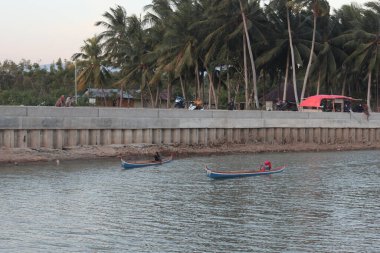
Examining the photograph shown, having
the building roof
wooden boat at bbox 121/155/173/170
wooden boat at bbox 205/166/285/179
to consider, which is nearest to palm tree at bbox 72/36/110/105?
the building roof

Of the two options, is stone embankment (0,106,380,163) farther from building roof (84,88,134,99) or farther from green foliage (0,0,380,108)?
building roof (84,88,134,99)

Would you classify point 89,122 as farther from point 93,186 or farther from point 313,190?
point 313,190

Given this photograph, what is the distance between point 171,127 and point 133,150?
140 inches

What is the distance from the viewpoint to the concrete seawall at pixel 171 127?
3756 centimetres

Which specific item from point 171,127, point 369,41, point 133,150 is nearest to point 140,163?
point 133,150

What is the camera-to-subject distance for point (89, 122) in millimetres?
39719

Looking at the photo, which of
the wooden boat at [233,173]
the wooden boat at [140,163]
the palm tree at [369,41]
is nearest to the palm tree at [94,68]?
the palm tree at [369,41]

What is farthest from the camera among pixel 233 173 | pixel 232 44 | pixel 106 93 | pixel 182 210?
pixel 106 93

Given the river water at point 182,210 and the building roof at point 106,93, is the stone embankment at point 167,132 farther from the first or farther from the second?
the building roof at point 106,93

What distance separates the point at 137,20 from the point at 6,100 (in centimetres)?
1906

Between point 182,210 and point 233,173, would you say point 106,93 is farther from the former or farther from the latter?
point 182,210

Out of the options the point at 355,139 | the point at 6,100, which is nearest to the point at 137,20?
the point at 6,100

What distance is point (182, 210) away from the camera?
2319 centimetres

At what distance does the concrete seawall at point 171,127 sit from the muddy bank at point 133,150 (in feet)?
1.51
